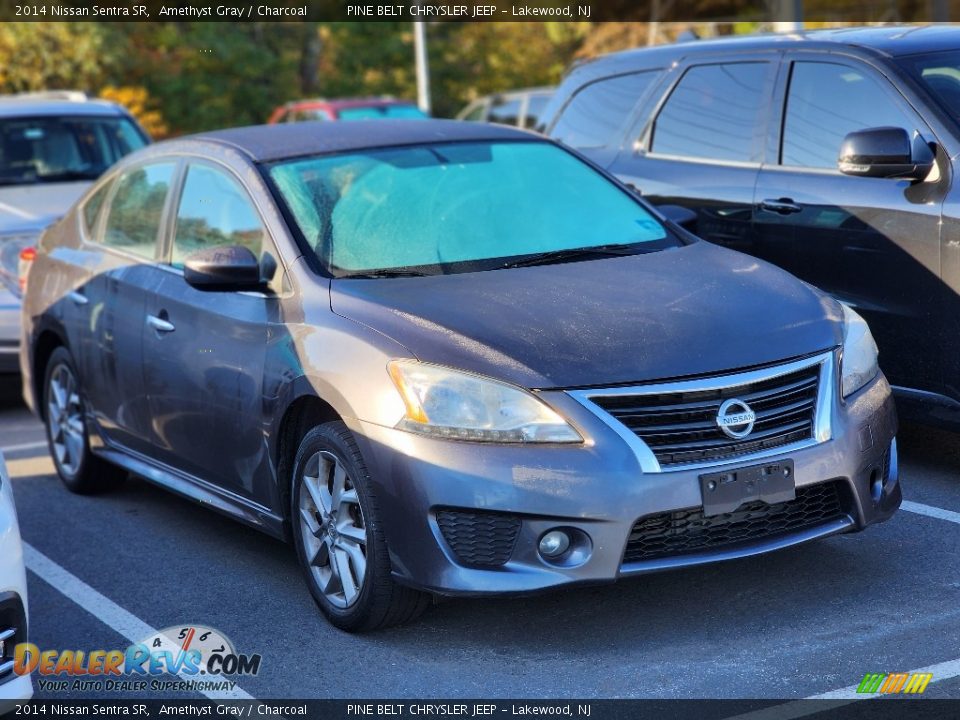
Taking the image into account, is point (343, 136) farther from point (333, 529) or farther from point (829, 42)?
point (829, 42)

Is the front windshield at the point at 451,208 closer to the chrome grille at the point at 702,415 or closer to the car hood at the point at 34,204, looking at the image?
the chrome grille at the point at 702,415

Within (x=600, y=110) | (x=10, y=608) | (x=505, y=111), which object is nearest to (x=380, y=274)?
(x=10, y=608)

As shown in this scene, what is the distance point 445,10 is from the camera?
35.0 m

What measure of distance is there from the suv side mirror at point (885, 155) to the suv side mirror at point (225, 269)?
2.50 m

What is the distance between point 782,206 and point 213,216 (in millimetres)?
2514

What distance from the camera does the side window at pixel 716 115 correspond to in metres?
7.04

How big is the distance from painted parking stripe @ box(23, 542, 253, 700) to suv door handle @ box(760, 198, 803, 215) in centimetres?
333

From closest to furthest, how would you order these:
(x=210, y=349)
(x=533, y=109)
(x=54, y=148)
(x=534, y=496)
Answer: (x=534, y=496) < (x=210, y=349) < (x=54, y=148) < (x=533, y=109)

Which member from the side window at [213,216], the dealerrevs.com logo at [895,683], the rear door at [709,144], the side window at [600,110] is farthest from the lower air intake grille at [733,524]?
the side window at [600,110]

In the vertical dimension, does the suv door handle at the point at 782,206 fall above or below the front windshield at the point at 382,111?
above

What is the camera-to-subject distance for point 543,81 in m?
36.4

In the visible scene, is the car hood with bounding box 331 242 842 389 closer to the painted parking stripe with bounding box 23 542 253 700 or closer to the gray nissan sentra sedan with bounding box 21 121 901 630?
the gray nissan sentra sedan with bounding box 21 121 901 630

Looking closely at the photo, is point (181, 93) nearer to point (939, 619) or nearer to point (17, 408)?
point (17, 408)


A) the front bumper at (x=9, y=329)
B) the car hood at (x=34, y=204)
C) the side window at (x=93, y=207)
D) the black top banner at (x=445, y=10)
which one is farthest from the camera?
the black top banner at (x=445, y=10)
